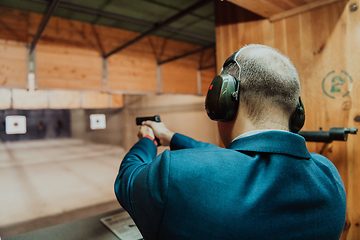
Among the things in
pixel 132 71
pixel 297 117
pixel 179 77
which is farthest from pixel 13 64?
pixel 297 117

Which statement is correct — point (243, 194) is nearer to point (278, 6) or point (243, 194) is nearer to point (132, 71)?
point (278, 6)

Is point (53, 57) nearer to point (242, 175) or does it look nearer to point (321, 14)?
point (321, 14)

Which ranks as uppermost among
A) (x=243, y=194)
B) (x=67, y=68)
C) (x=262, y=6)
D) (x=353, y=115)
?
(x=67, y=68)

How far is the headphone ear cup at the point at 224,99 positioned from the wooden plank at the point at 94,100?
260 cm

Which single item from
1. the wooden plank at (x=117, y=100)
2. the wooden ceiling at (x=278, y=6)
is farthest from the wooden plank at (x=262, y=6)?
the wooden plank at (x=117, y=100)

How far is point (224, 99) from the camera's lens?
59 centimetres

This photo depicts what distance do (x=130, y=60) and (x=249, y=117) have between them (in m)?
3.08

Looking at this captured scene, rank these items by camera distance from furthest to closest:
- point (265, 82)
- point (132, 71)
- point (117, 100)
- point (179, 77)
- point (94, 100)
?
point (179, 77) < point (132, 71) < point (117, 100) < point (94, 100) < point (265, 82)

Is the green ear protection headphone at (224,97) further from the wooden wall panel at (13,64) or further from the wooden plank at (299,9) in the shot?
the wooden wall panel at (13,64)

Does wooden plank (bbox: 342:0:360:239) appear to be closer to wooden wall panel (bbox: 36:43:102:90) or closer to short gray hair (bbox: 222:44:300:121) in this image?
short gray hair (bbox: 222:44:300:121)

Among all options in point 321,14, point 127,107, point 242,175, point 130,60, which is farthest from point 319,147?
point 130,60

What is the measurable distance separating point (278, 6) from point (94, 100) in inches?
97.1

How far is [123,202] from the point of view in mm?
626

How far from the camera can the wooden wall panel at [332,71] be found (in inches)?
42.8
